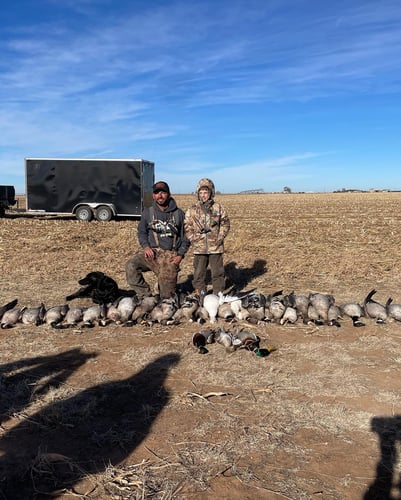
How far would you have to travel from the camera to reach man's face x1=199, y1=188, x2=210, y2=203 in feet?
29.6

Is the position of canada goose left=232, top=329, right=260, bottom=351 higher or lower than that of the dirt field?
higher

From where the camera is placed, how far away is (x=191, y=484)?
384 centimetres

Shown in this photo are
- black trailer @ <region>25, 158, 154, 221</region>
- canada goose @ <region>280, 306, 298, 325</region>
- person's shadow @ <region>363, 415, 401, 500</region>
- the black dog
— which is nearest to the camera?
person's shadow @ <region>363, 415, 401, 500</region>

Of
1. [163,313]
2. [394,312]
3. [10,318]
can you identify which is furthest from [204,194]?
[10,318]

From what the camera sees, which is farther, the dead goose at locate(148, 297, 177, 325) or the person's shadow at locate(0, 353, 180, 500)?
the dead goose at locate(148, 297, 177, 325)

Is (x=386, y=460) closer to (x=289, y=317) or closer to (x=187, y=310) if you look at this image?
(x=289, y=317)

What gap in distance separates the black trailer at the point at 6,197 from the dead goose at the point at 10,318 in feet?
72.6

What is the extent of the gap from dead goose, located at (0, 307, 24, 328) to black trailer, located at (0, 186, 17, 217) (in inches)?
871

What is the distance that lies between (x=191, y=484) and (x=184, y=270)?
915 centimetres

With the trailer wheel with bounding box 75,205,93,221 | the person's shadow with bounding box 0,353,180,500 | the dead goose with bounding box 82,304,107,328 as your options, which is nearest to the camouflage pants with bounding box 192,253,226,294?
the dead goose with bounding box 82,304,107,328

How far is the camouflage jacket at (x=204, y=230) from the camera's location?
9188mm

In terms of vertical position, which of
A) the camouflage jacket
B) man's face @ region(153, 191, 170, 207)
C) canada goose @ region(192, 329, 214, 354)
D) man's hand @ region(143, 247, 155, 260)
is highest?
man's face @ region(153, 191, 170, 207)

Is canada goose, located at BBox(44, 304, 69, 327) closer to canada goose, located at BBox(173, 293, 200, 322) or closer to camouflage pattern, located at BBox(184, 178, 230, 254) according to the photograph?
canada goose, located at BBox(173, 293, 200, 322)

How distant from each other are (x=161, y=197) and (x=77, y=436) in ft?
16.6
